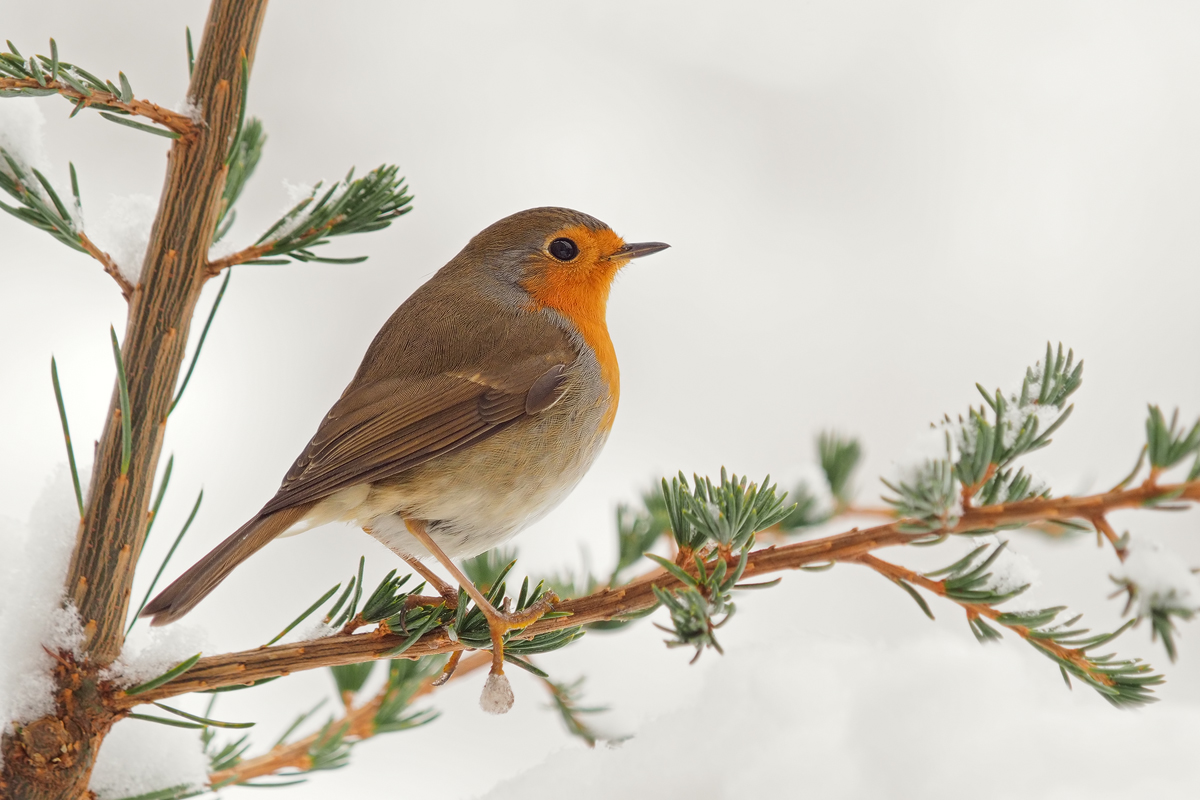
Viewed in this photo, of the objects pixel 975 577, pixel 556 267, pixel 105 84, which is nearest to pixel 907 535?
pixel 975 577

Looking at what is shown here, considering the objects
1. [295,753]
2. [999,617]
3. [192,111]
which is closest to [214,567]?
[295,753]

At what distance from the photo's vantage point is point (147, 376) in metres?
1.35

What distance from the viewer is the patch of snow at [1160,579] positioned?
36.2 inches

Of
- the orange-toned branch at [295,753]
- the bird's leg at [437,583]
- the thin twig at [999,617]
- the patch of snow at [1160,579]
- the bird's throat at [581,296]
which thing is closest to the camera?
the patch of snow at [1160,579]

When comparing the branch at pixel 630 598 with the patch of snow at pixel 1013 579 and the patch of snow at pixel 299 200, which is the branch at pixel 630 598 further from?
the patch of snow at pixel 299 200

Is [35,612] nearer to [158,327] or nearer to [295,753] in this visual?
[158,327]

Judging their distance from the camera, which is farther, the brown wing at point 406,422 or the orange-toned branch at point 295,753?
the brown wing at point 406,422

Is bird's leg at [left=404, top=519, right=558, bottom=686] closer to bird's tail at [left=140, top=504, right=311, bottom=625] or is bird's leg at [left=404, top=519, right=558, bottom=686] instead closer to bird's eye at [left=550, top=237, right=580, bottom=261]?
bird's tail at [left=140, top=504, right=311, bottom=625]

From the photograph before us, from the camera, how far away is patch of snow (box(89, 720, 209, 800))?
4.68 ft

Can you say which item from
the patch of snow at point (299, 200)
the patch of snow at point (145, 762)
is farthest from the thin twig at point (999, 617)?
the patch of snow at point (145, 762)

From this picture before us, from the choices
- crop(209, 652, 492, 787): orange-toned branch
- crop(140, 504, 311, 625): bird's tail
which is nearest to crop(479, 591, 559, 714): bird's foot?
crop(209, 652, 492, 787): orange-toned branch

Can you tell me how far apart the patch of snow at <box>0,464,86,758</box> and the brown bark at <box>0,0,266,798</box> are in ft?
0.07

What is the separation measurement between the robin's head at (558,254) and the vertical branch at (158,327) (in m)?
1.17

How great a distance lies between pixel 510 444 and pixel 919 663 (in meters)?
0.96
